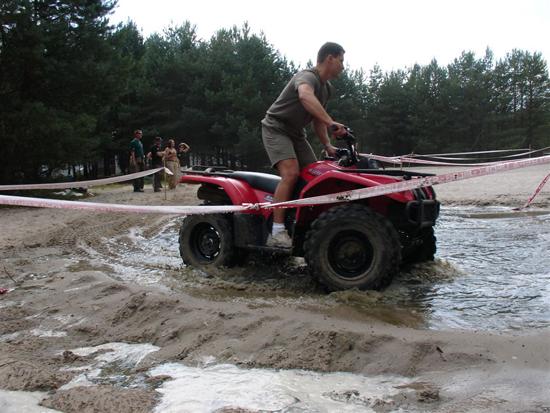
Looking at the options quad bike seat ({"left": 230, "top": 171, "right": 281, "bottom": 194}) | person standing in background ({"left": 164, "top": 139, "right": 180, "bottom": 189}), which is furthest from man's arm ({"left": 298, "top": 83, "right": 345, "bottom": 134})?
person standing in background ({"left": 164, "top": 139, "right": 180, "bottom": 189})

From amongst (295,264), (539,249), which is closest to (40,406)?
(295,264)

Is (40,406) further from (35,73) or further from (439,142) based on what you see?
(439,142)

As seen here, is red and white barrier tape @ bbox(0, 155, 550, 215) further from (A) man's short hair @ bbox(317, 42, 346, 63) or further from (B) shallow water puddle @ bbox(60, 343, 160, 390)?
(B) shallow water puddle @ bbox(60, 343, 160, 390)

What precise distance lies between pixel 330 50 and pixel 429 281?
2.34 m

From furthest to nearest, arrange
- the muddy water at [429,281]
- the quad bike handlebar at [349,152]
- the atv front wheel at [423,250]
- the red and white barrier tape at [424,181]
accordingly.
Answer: the atv front wheel at [423,250] < the quad bike handlebar at [349,152] < the red and white barrier tape at [424,181] < the muddy water at [429,281]

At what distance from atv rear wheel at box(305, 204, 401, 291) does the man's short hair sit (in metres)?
1.50

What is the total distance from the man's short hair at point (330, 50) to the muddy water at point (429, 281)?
83.8 inches

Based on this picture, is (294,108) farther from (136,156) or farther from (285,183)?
(136,156)

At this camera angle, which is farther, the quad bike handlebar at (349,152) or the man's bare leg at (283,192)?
the man's bare leg at (283,192)

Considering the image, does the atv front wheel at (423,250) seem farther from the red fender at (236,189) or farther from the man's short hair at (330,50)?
the man's short hair at (330,50)

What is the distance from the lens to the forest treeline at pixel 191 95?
1348cm

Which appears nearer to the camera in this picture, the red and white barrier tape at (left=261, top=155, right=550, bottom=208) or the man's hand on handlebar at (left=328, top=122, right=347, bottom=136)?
the red and white barrier tape at (left=261, top=155, right=550, bottom=208)

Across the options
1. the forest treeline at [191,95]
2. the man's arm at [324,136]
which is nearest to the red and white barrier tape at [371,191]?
the man's arm at [324,136]

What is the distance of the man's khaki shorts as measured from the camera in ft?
16.7
